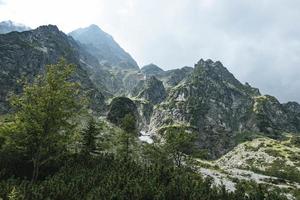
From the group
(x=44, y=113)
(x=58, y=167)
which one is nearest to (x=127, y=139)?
(x=58, y=167)

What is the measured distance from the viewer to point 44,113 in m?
39.0

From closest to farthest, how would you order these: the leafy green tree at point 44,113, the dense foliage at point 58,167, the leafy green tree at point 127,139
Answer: the dense foliage at point 58,167 → the leafy green tree at point 44,113 → the leafy green tree at point 127,139

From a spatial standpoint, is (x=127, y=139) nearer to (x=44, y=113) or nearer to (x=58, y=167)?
(x=58, y=167)

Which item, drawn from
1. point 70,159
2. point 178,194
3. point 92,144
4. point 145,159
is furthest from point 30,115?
point 145,159

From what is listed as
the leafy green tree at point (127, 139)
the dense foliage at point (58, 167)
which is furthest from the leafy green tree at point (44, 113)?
the leafy green tree at point (127, 139)

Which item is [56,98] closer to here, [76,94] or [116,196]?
[76,94]

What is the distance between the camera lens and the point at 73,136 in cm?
4256

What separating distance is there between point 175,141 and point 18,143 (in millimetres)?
66939

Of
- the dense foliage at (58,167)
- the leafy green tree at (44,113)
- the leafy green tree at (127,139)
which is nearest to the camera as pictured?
the dense foliage at (58,167)

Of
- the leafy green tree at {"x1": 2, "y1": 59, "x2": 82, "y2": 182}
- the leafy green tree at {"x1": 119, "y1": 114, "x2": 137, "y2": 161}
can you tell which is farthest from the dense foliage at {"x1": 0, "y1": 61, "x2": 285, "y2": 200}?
the leafy green tree at {"x1": 119, "y1": 114, "x2": 137, "y2": 161}

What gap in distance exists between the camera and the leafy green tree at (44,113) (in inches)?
1565

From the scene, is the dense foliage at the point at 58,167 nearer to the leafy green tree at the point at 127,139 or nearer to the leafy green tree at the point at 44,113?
the leafy green tree at the point at 44,113

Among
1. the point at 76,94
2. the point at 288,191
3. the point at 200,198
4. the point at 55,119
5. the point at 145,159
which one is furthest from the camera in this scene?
the point at 288,191

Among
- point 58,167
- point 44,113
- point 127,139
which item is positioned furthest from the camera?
point 127,139
